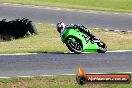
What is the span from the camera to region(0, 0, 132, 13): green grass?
34.2 m

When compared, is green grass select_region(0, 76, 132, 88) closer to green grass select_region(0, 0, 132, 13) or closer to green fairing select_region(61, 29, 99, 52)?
green fairing select_region(61, 29, 99, 52)

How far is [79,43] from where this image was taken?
18781mm

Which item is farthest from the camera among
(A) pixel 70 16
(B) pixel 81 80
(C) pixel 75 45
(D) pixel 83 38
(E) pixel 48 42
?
(A) pixel 70 16

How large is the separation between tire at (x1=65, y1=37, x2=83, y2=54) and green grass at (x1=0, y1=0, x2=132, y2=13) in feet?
49.4

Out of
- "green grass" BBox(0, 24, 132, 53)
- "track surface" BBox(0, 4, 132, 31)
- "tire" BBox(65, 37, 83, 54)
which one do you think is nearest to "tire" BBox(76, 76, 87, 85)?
"tire" BBox(65, 37, 83, 54)

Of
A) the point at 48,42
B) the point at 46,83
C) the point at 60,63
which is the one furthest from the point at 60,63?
the point at 48,42

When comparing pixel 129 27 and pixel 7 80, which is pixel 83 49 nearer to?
pixel 7 80

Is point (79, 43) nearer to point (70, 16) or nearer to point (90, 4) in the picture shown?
point (70, 16)

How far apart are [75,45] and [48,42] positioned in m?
4.42

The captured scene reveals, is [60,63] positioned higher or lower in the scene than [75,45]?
lower

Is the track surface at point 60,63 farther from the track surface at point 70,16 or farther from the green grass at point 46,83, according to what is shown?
the track surface at point 70,16

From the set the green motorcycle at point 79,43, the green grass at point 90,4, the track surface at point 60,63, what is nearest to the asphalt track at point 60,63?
the track surface at point 60,63

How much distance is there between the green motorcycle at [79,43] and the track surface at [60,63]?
0.28m

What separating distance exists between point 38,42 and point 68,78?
25.0 ft
